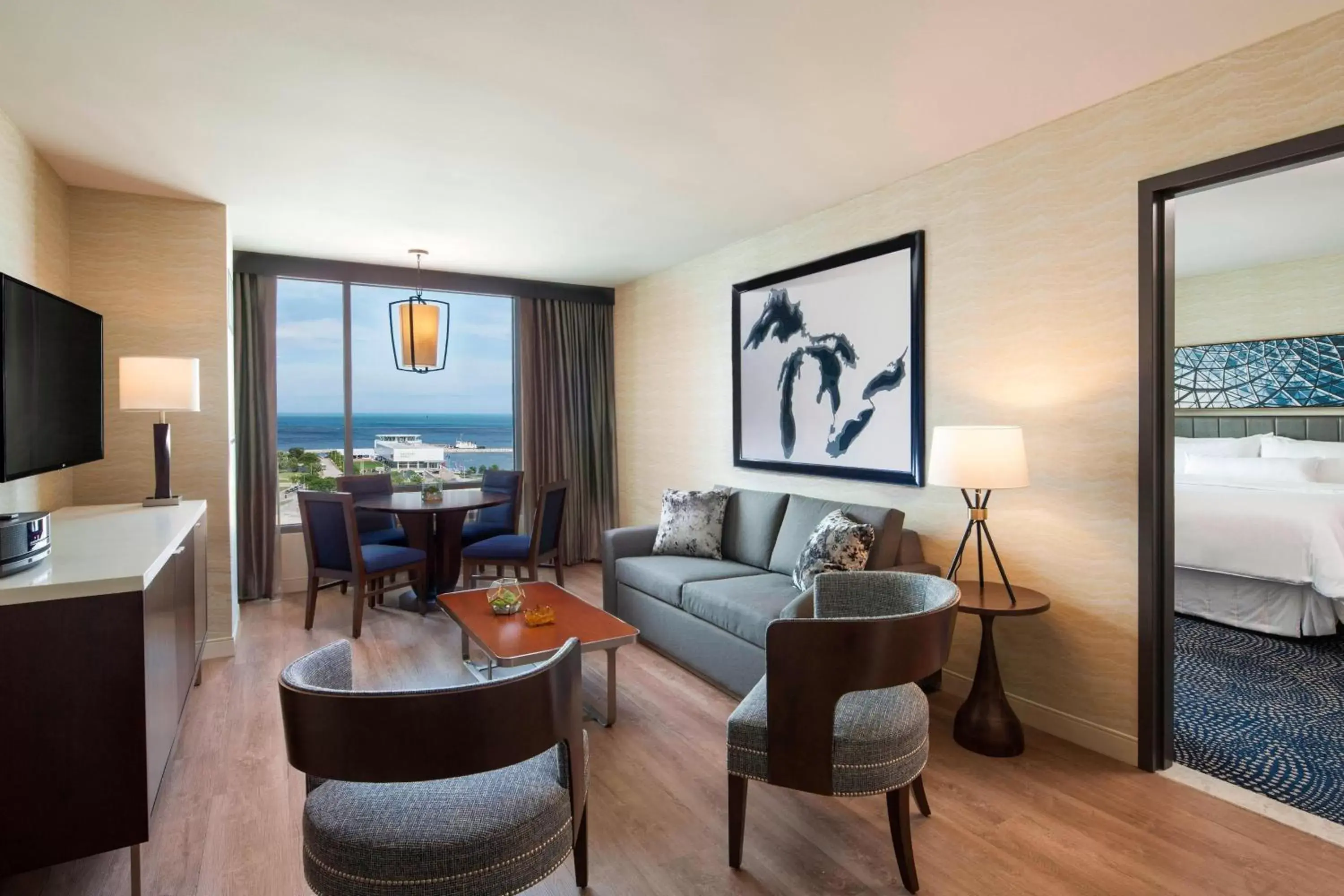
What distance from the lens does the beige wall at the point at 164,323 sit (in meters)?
3.73

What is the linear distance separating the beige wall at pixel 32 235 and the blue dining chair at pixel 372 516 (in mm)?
1813

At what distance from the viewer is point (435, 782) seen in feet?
5.57

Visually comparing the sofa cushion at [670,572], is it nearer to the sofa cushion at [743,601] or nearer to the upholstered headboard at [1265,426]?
the sofa cushion at [743,601]

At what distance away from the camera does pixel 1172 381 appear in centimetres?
262

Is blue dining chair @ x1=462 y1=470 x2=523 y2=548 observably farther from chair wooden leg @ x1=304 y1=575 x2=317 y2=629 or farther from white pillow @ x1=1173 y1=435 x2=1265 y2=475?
white pillow @ x1=1173 y1=435 x2=1265 y2=475

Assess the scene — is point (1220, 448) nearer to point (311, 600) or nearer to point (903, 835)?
point (903, 835)

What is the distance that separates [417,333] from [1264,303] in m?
6.48

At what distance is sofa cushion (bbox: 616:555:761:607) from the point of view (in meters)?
3.91

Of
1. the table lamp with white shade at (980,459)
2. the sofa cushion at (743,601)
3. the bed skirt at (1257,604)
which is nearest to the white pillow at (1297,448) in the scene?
the bed skirt at (1257,604)

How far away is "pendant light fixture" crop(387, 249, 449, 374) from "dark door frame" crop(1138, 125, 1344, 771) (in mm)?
4025

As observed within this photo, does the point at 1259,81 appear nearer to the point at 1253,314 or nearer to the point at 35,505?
the point at 1253,314

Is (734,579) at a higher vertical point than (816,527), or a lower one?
lower

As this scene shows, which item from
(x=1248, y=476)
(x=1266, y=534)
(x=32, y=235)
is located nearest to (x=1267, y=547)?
(x=1266, y=534)

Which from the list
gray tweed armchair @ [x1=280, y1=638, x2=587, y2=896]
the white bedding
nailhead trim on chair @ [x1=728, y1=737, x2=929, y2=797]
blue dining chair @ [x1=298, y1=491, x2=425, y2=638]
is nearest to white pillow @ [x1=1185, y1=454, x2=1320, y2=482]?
the white bedding
